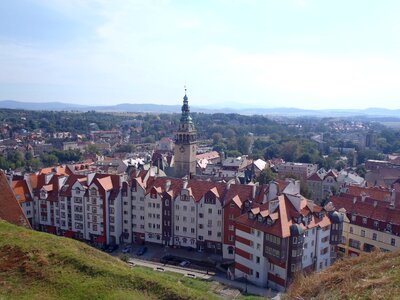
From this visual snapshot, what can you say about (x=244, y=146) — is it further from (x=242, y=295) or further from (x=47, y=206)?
(x=242, y=295)

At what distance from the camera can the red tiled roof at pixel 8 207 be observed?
37344 mm

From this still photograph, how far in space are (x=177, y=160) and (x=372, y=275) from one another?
63979mm

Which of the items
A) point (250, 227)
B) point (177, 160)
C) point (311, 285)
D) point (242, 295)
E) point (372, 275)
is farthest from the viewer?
point (177, 160)

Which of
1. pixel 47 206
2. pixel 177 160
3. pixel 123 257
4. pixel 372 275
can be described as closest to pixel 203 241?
pixel 123 257

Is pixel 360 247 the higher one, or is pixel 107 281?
pixel 107 281

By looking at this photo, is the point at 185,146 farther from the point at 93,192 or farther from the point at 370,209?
the point at 370,209

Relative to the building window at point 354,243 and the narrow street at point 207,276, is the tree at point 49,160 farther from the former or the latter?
the building window at point 354,243

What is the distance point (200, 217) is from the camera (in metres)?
53.4

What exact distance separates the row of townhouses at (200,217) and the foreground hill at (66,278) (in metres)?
18.4

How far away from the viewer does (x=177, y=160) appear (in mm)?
81500

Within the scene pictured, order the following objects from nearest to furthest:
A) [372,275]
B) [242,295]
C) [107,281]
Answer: [372,275] < [107,281] < [242,295]

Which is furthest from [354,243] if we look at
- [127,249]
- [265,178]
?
[265,178]

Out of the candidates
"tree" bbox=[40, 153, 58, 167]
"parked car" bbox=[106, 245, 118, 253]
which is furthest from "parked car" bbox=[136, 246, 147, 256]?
"tree" bbox=[40, 153, 58, 167]

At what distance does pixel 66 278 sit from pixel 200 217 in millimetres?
30543
